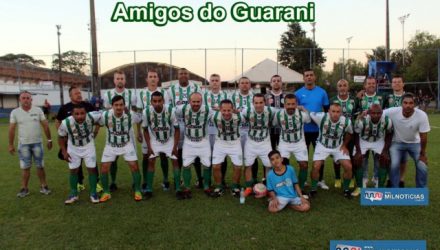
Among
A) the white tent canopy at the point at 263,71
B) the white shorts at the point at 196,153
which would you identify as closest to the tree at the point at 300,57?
the white tent canopy at the point at 263,71

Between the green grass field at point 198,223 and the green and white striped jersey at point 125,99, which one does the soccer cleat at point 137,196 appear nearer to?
the green grass field at point 198,223

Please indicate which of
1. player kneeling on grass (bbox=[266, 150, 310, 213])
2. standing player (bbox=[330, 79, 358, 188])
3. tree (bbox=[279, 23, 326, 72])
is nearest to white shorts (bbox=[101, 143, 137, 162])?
player kneeling on grass (bbox=[266, 150, 310, 213])

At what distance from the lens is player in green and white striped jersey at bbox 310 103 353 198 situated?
573cm

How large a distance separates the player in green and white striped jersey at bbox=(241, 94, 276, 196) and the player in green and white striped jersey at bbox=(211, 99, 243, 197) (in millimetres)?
137

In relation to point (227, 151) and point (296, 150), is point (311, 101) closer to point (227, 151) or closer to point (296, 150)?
point (296, 150)

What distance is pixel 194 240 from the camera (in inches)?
167

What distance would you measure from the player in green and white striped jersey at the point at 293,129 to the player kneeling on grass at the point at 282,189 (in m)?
0.54

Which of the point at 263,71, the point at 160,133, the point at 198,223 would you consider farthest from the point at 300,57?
the point at 198,223

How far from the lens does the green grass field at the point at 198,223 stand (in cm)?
421

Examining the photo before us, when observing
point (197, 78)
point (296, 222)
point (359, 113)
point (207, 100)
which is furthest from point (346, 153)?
point (197, 78)

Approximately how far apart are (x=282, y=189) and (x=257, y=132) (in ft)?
3.55

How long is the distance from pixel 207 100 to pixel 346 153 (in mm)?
2505

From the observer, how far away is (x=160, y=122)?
5.89m

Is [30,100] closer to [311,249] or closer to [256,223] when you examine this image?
[256,223]
